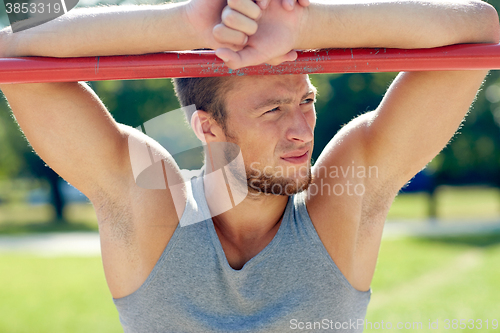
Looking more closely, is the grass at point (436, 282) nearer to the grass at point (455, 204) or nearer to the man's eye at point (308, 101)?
the man's eye at point (308, 101)

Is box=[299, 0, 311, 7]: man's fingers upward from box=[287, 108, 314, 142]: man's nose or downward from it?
upward

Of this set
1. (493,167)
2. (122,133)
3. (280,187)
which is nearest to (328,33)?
(280,187)

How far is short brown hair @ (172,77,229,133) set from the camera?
6.67 ft

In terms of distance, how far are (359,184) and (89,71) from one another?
1116mm

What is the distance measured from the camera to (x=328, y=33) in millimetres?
1462

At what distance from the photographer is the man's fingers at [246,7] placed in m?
1.34

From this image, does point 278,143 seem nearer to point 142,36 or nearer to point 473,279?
point 142,36

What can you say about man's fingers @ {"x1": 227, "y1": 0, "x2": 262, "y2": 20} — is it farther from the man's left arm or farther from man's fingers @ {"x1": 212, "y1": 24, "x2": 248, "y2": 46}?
the man's left arm

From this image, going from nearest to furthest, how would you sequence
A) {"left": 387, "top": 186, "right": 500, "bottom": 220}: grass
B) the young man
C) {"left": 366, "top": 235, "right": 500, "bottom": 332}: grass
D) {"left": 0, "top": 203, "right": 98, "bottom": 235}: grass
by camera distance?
the young man < {"left": 366, "top": 235, "right": 500, "bottom": 332}: grass < {"left": 387, "top": 186, "right": 500, "bottom": 220}: grass < {"left": 0, "top": 203, "right": 98, "bottom": 235}: grass

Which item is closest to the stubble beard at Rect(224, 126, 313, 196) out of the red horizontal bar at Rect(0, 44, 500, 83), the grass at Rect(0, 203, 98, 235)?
the red horizontal bar at Rect(0, 44, 500, 83)

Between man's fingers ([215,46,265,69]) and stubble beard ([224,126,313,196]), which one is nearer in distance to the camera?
man's fingers ([215,46,265,69])

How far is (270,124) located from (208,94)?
0.36m

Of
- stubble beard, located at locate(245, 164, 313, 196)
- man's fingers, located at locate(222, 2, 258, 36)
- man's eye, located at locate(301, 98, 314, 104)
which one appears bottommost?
stubble beard, located at locate(245, 164, 313, 196)

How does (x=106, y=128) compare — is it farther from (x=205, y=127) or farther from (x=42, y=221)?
(x=42, y=221)
